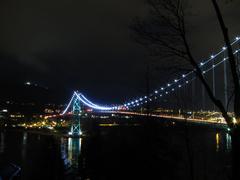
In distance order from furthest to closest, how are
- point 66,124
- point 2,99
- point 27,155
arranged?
point 2,99 < point 66,124 < point 27,155

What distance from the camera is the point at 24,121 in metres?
101

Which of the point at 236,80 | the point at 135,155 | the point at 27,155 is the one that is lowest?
the point at 27,155

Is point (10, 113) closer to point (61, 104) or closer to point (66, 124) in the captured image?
point (61, 104)

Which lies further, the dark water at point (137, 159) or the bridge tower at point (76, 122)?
the bridge tower at point (76, 122)

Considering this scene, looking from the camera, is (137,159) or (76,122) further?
(76,122)

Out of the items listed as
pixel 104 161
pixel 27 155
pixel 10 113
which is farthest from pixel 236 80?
pixel 10 113

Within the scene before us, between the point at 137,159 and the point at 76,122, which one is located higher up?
the point at 76,122

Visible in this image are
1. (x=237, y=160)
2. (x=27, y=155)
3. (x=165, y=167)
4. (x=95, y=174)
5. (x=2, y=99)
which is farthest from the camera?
(x=2, y=99)

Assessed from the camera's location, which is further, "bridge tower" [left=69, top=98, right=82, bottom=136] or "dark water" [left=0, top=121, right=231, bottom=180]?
"bridge tower" [left=69, top=98, right=82, bottom=136]

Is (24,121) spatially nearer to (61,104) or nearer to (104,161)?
(61,104)

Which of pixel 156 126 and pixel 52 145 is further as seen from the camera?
pixel 52 145

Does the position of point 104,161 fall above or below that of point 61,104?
below

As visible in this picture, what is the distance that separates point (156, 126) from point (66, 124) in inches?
3038

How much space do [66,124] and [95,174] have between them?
71.7m
